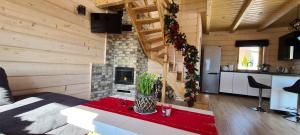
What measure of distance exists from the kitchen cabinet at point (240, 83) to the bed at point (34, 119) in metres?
5.84

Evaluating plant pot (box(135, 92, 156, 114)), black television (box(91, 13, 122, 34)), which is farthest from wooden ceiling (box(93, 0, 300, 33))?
plant pot (box(135, 92, 156, 114))

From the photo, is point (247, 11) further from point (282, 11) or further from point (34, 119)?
point (34, 119)

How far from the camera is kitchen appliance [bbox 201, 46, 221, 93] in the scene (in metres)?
6.32

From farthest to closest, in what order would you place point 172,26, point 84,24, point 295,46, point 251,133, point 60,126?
point 295,46, point 84,24, point 172,26, point 251,133, point 60,126

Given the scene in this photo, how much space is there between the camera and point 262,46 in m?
6.15

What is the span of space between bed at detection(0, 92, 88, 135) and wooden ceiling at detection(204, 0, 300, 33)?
369 cm

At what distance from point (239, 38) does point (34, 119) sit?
694 centimetres

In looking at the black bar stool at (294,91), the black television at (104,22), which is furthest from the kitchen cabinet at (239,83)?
the black television at (104,22)

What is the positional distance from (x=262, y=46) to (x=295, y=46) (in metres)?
1.31

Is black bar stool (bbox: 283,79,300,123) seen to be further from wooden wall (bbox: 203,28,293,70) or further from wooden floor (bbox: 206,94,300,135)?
wooden wall (bbox: 203,28,293,70)

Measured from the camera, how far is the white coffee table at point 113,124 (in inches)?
41.6

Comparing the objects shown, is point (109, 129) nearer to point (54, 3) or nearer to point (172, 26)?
point (172, 26)

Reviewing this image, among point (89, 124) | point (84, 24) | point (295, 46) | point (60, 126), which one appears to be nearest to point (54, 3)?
point (84, 24)

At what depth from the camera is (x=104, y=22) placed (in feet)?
12.1
